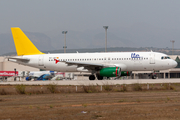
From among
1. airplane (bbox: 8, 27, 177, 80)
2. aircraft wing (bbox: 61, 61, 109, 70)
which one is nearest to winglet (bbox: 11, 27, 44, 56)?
airplane (bbox: 8, 27, 177, 80)

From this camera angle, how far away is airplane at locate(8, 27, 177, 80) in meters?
41.8

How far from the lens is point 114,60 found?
42875 millimetres

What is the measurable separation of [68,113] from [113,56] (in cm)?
3044

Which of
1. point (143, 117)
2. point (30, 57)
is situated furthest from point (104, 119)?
point (30, 57)

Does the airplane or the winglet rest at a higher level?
the winglet

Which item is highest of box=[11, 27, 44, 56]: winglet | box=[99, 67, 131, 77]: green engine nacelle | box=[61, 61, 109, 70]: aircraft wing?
box=[11, 27, 44, 56]: winglet

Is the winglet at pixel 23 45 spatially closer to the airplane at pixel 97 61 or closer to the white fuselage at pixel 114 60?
the airplane at pixel 97 61

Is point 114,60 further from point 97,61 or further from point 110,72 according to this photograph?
point 110,72

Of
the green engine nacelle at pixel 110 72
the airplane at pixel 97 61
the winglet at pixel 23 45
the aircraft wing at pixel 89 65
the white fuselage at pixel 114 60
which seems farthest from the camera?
the winglet at pixel 23 45

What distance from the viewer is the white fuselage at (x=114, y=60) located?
138 feet

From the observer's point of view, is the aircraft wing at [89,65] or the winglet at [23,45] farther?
the winglet at [23,45]

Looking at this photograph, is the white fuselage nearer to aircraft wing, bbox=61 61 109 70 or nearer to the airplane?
the airplane

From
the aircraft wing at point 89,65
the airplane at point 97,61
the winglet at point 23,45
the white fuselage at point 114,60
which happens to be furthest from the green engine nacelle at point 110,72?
the winglet at point 23,45

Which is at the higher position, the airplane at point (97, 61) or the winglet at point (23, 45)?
the winglet at point (23, 45)
